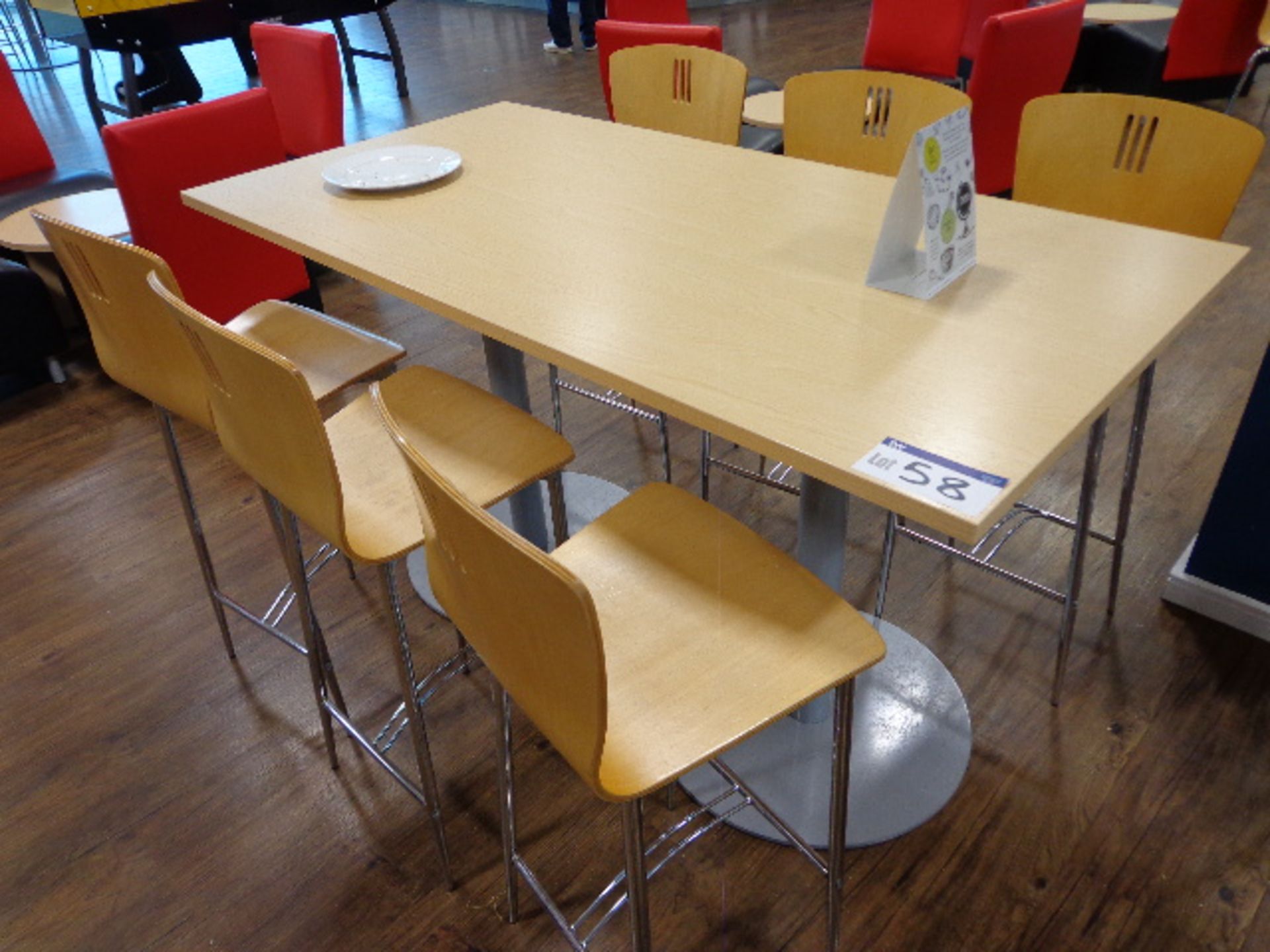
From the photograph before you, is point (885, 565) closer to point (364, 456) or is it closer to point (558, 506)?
point (558, 506)

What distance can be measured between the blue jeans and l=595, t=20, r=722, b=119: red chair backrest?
178 inches

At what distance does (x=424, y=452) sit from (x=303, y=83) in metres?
2.44

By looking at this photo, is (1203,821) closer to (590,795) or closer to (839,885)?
(839,885)

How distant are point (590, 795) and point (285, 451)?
830 mm

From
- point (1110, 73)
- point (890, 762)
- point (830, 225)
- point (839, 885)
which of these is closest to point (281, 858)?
point (839, 885)

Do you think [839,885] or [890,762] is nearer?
[839,885]

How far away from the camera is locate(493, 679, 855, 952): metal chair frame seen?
1.12 m

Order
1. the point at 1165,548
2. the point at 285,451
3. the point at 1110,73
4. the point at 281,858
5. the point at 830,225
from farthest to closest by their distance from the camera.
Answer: the point at 1110,73, the point at 1165,548, the point at 281,858, the point at 830,225, the point at 285,451

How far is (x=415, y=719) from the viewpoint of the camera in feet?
4.95

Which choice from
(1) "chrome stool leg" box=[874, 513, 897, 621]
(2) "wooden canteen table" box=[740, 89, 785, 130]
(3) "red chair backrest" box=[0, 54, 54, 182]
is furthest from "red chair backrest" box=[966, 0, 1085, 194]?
(3) "red chair backrest" box=[0, 54, 54, 182]

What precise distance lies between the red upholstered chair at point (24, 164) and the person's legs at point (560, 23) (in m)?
4.00

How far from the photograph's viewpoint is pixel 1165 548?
217 cm

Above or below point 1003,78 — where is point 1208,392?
below

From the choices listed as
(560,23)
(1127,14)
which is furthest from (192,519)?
(560,23)
